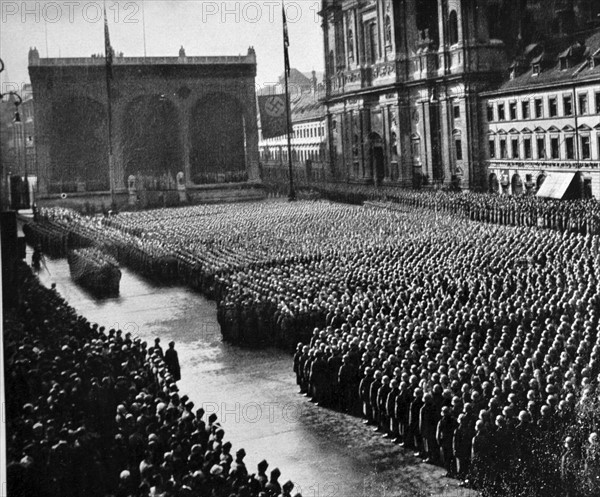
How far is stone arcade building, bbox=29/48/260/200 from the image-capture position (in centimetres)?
4888

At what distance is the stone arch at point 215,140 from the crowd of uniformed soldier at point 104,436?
125 ft

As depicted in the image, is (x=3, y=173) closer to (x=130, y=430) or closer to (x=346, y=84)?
(x=130, y=430)

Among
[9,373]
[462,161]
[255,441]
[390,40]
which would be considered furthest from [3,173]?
[390,40]

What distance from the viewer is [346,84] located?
68375 millimetres

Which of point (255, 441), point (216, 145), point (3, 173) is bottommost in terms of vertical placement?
point (255, 441)

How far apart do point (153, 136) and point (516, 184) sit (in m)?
24.7

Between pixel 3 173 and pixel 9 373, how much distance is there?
287 cm

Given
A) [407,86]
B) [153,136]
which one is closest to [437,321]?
[153,136]

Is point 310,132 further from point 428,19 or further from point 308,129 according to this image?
point 428,19

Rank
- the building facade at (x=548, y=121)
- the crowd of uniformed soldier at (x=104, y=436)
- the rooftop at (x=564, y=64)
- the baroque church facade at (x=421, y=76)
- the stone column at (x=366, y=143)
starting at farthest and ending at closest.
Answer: the stone column at (x=366, y=143), the baroque church facade at (x=421, y=76), the building facade at (x=548, y=121), the rooftop at (x=564, y=64), the crowd of uniformed soldier at (x=104, y=436)

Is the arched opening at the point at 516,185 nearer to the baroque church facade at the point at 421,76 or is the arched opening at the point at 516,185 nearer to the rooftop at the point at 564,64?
the baroque church facade at the point at 421,76

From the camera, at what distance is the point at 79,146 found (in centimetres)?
5138

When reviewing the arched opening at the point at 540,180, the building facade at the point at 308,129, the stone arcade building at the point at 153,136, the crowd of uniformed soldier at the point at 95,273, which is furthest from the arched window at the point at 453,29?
the crowd of uniformed soldier at the point at 95,273

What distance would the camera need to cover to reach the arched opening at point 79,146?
50219mm
